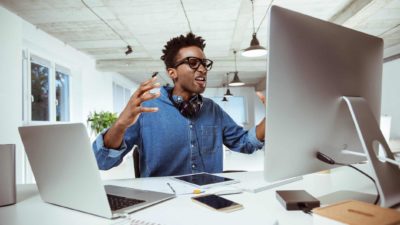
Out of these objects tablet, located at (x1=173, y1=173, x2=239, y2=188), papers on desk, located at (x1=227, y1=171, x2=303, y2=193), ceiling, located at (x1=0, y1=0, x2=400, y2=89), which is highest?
ceiling, located at (x1=0, y1=0, x2=400, y2=89)

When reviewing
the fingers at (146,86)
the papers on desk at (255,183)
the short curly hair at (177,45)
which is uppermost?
the short curly hair at (177,45)

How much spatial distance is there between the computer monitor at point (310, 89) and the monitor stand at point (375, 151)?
28mm

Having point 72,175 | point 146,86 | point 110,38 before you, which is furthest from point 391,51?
point 72,175

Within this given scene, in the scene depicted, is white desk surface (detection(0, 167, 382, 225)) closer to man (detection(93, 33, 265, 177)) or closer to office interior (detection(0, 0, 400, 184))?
man (detection(93, 33, 265, 177))

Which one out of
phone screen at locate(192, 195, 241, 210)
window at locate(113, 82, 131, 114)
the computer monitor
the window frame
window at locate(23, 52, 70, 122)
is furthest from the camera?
window at locate(113, 82, 131, 114)

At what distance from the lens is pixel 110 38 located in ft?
16.4

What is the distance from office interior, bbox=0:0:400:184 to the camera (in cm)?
354

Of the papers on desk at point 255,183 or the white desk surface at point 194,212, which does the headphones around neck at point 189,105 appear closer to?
the papers on desk at point 255,183

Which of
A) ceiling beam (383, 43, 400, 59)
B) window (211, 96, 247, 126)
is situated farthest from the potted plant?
window (211, 96, 247, 126)

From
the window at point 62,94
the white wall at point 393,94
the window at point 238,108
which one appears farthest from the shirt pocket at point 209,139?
the window at point 238,108

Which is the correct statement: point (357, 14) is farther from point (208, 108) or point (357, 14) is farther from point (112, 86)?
point (112, 86)

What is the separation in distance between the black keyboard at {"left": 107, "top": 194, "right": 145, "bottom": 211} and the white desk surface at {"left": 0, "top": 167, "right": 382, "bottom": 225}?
2.3 inches

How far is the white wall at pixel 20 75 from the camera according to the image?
3.36 meters

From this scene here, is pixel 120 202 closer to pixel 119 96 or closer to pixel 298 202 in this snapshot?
pixel 298 202
